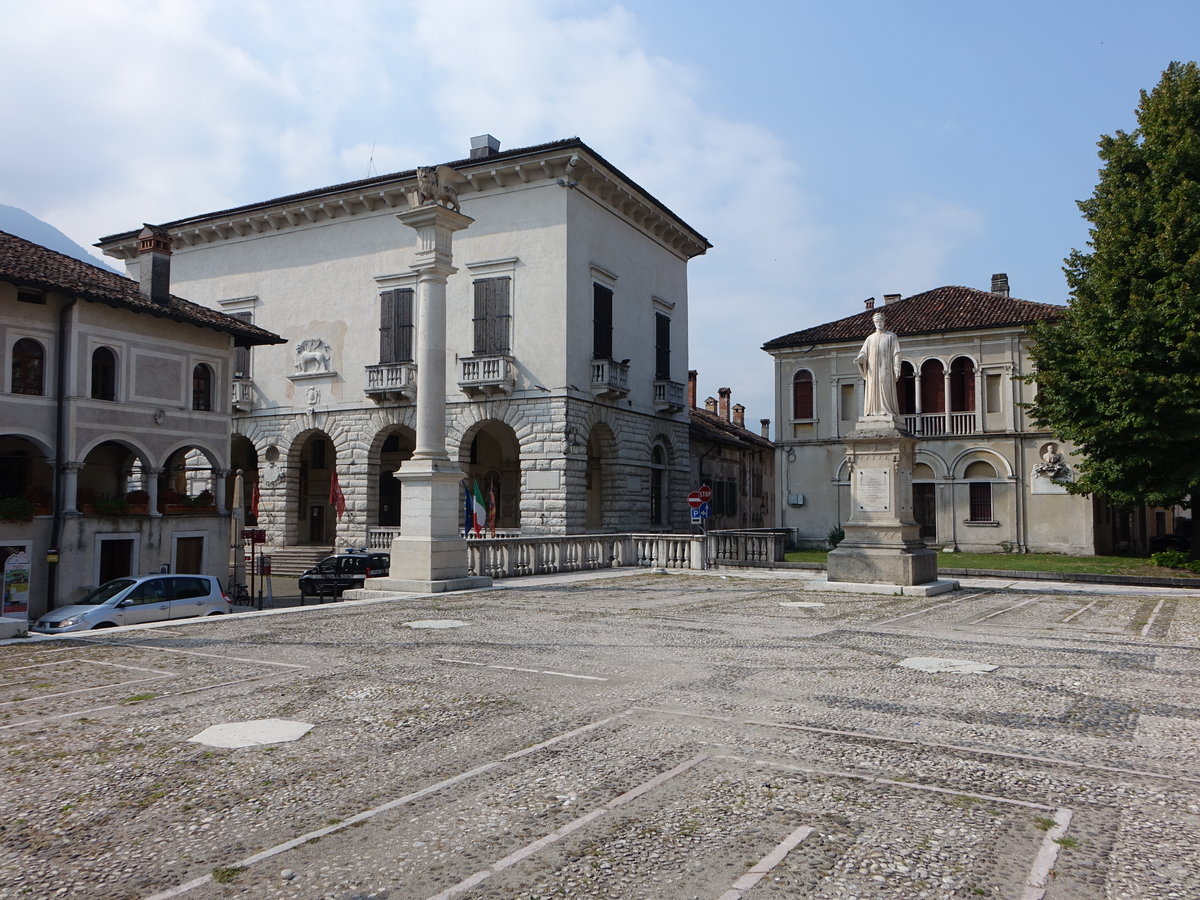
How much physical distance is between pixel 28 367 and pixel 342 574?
31.7 feet

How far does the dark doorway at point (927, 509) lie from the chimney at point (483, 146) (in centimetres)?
2082

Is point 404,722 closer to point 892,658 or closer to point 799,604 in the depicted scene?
point 892,658

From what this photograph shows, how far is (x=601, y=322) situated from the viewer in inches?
1174

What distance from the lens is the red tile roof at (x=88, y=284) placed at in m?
22.0

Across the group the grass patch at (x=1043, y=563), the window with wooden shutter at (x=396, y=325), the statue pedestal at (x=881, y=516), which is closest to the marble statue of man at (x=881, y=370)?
the statue pedestal at (x=881, y=516)

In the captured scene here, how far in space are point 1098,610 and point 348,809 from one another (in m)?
13.8

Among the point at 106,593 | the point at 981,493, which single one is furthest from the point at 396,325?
the point at 981,493

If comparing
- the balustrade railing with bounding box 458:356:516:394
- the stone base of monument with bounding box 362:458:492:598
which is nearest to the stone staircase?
the balustrade railing with bounding box 458:356:516:394

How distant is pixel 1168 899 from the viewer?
11.3ft

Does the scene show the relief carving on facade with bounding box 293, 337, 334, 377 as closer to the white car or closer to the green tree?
the white car

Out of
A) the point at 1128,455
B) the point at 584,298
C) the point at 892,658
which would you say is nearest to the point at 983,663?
the point at 892,658

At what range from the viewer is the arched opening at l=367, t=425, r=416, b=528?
31500mm

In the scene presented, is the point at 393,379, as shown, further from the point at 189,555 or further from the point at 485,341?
the point at 189,555

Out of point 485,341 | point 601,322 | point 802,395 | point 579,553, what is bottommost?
point 579,553
